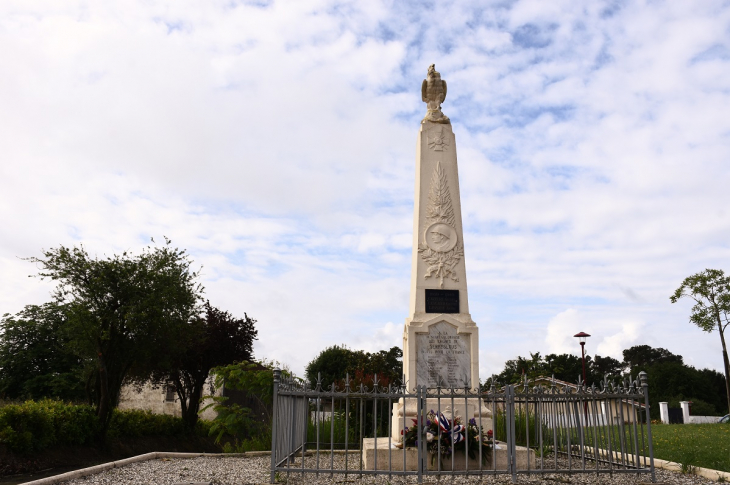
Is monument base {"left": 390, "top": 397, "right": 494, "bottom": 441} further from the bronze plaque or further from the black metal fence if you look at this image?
the bronze plaque

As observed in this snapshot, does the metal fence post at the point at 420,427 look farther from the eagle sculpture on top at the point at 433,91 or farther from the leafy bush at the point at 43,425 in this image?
the leafy bush at the point at 43,425

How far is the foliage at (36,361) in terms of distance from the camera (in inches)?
1139

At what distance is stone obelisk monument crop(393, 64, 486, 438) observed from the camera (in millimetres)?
10664

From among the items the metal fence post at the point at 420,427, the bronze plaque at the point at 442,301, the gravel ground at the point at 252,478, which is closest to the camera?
the metal fence post at the point at 420,427

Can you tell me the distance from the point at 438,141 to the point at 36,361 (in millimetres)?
28176

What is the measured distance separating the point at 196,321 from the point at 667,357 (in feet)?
176

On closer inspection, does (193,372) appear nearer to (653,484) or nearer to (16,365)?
(16,365)

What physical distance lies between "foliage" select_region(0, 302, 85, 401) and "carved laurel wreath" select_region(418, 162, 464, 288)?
23.2m

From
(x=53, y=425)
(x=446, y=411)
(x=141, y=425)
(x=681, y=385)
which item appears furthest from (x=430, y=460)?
(x=681, y=385)

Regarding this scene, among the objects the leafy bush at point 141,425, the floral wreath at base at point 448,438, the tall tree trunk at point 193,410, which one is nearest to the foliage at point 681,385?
the tall tree trunk at point 193,410

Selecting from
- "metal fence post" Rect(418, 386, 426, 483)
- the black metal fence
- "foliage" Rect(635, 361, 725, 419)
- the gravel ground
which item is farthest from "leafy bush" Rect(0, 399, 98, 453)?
"foliage" Rect(635, 361, 725, 419)

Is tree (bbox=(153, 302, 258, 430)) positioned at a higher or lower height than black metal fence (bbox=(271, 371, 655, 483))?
higher

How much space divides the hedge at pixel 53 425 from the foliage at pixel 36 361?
38.1 feet

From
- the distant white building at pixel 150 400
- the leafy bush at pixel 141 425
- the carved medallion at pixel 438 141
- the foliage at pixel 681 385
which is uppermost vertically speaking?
the carved medallion at pixel 438 141
